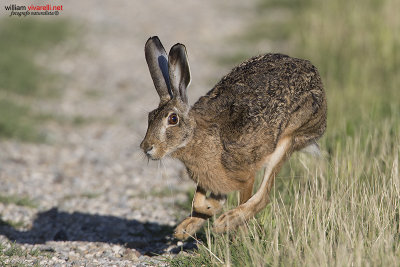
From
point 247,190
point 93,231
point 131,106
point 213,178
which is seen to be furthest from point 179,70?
point 131,106

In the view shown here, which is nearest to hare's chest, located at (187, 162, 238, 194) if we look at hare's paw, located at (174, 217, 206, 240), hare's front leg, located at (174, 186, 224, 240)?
hare's front leg, located at (174, 186, 224, 240)

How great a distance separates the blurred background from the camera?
5.80 metres

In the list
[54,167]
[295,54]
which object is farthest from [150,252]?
[295,54]

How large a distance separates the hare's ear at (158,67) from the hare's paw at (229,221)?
1.02m

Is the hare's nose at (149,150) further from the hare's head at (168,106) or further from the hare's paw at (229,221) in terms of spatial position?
the hare's paw at (229,221)

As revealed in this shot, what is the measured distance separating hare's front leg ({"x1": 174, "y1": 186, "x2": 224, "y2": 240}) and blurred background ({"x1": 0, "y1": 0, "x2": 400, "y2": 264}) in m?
0.40

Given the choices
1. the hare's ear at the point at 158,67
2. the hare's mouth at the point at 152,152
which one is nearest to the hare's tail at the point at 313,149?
the hare's ear at the point at 158,67

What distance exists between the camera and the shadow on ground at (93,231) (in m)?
5.77

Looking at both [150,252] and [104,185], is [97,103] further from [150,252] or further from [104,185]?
[150,252]

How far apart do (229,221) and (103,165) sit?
11.8 ft

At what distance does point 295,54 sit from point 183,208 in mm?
4988

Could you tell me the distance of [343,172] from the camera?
538 cm

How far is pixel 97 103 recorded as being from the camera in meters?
10.6

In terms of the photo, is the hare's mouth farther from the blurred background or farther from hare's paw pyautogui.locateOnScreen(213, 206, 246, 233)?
hare's paw pyautogui.locateOnScreen(213, 206, 246, 233)
